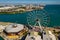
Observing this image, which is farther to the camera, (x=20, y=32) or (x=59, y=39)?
(x=20, y=32)

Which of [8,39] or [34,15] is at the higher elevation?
[34,15]

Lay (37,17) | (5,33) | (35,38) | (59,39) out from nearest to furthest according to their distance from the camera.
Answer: (35,38), (59,39), (37,17), (5,33)

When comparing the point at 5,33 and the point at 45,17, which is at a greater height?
the point at 45,17

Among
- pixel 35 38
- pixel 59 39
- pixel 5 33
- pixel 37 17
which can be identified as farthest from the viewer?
pixel 5 33

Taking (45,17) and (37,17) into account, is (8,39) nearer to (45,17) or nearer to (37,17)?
(37,17)

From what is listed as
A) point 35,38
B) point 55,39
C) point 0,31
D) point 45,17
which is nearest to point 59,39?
point 55,39

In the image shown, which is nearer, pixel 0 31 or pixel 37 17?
pixel 37 17

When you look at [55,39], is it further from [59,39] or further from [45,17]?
[45,17]

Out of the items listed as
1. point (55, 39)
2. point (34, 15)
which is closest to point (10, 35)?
point (34, 15)

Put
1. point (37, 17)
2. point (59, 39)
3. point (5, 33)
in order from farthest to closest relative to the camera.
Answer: point (5, 33) < point (37, 17) < point (59, 39)
